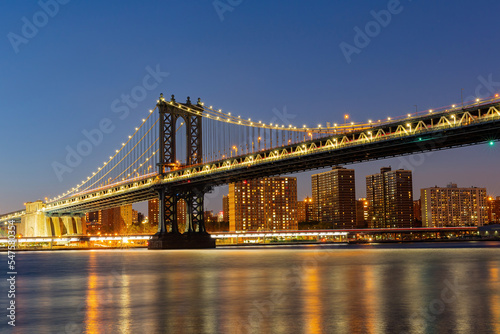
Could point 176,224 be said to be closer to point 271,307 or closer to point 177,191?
point 177,191

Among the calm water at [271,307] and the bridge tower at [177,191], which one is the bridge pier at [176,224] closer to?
the bridge tower at [177,191]

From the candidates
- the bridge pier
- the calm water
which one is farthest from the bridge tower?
the calm water

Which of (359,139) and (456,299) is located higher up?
(359,139)

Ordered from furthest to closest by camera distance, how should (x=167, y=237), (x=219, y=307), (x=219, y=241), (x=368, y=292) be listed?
1. (x=219, y=241)
2. (x=167, y=237)
3. (x=368, y=292)
4. (x=219, y=307)

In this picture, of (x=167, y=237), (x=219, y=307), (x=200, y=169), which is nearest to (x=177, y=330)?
(x=219, y=307)

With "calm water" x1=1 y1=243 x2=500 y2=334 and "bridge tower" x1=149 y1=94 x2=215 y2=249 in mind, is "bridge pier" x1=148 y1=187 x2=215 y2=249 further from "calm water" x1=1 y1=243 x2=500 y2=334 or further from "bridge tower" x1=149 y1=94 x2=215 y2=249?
"calm water" x1=1 y1=243 x2=500 y2=334

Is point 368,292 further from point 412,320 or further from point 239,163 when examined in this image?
point 239,163

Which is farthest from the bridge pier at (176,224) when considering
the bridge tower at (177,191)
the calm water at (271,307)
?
the calm water at (271,307)

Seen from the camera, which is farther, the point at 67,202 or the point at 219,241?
the point at 219,241
